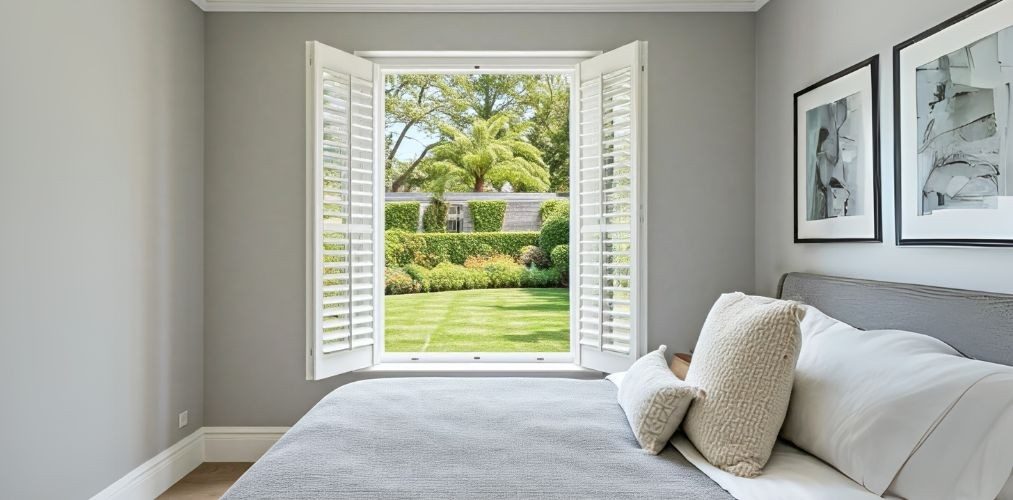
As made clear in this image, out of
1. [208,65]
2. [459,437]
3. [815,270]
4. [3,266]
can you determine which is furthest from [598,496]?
[208,65]

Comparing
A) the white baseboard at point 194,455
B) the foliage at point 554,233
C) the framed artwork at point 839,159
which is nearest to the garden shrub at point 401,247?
the foliage at point 554,233

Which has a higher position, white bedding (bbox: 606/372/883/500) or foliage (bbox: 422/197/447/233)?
foliage (bbox: 422/197/447/233)

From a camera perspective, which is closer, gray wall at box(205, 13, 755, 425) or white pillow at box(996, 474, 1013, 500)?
white pillow at box(996, 474, 1013, 500)

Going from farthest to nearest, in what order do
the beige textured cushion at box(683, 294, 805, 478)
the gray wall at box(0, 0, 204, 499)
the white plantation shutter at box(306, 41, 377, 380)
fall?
the white plantation shutter at box(306, 41, 377, 380) < the gray wall at box(0, 0, 204, 499) < the beige textured cushion at box(683, 294, 805, 478)

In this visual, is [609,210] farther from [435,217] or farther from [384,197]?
[384,197]

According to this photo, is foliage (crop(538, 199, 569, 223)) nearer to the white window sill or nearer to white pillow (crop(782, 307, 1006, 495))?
the white window sill

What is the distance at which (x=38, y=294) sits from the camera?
226 centimetres

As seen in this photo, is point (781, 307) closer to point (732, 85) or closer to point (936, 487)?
point (936, 487)

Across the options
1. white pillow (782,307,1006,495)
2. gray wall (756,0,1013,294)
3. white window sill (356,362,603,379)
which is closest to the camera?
white pillow (782,307,1006,495)

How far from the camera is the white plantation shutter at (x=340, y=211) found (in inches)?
126

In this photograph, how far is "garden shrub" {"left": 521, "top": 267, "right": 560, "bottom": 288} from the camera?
12.9 feet

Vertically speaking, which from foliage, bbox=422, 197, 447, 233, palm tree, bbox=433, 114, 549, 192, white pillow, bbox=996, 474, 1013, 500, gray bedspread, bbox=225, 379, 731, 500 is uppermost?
palm tree, bbox=433, 114, 549, 192

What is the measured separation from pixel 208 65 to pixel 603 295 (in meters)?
2.55

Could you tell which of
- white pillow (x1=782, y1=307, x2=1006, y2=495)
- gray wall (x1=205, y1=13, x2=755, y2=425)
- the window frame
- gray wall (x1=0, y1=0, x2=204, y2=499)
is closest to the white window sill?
the window frame
